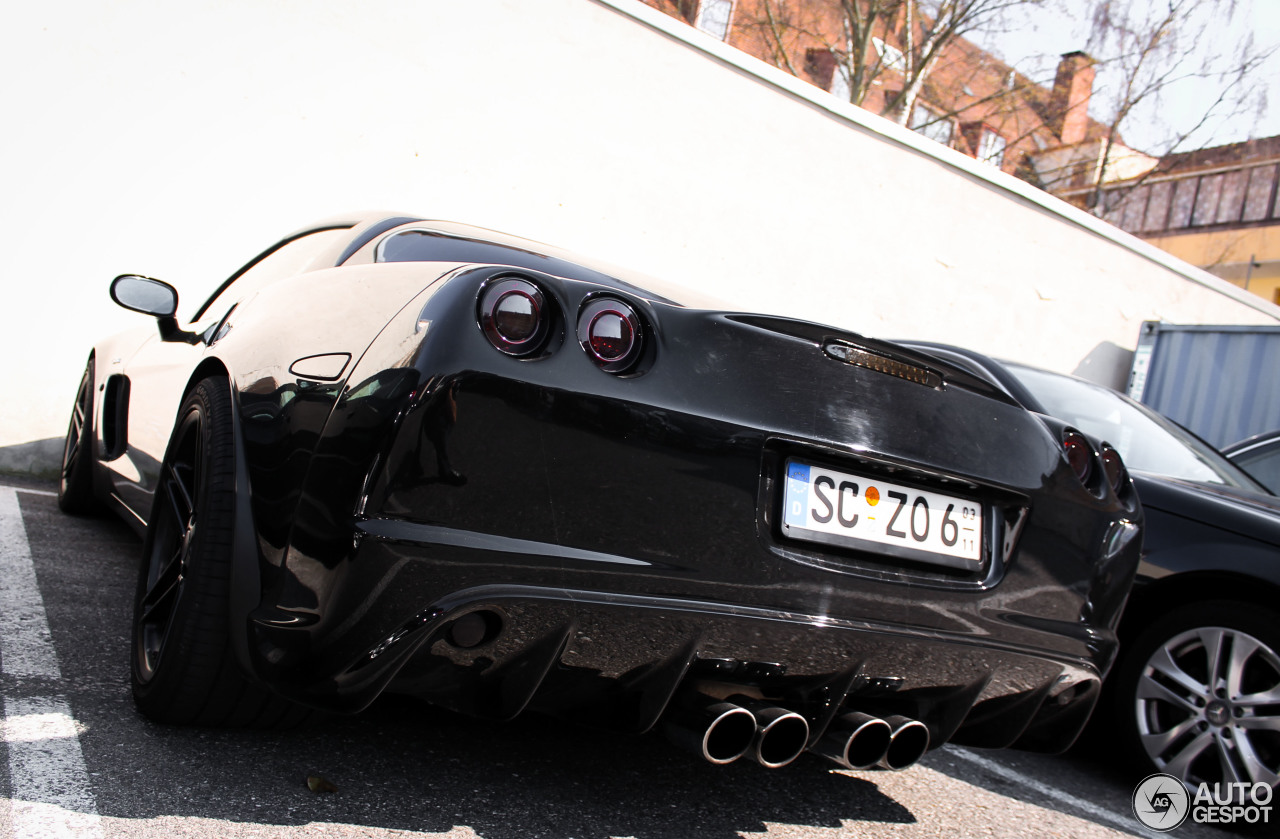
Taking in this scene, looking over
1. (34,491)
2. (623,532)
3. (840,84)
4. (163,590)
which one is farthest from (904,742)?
(840,84)

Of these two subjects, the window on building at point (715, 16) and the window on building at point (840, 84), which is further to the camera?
the window on building at point (840, 84)

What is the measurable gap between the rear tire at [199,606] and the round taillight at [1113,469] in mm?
1911

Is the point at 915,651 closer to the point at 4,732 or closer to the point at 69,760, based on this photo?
the point at 69,760

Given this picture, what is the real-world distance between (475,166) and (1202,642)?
4.92 m

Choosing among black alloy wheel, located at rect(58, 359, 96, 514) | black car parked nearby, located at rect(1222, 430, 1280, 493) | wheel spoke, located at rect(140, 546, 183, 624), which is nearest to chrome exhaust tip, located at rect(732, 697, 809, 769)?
wheel spoke, located at rect(140, 546, 183, 624)

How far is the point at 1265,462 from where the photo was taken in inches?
211

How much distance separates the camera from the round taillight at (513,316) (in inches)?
65.9

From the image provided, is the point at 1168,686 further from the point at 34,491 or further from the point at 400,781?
the point at 34,491

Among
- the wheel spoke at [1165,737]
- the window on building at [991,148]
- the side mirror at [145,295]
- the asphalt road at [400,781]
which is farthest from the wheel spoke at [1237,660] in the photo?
the window on building at [991,148]

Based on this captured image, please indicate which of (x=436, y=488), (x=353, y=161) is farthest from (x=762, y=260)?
(x=436, y=488)

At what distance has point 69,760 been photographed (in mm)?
1868

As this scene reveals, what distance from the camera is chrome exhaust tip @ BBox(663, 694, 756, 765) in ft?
5.84

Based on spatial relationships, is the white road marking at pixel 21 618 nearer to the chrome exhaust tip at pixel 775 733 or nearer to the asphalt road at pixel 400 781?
the asphalt road at pixel 400 781

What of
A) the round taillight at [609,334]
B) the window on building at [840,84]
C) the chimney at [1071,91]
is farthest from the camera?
the chimney at [1071,91]
